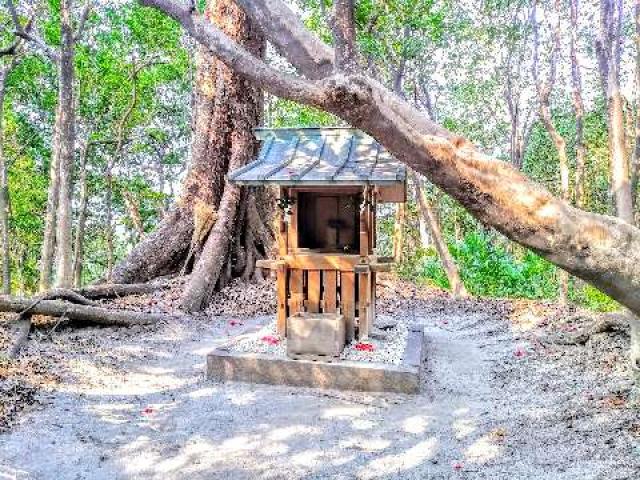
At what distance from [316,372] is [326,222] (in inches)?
94.8

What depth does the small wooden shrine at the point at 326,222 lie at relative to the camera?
736 centimetres

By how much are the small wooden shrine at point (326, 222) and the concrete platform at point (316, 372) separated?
1.09 m

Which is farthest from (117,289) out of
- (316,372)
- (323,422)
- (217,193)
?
(323,422)

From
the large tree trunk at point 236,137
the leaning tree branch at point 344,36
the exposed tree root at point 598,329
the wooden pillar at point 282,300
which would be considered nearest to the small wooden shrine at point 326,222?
the wooden pillar at point 282,300

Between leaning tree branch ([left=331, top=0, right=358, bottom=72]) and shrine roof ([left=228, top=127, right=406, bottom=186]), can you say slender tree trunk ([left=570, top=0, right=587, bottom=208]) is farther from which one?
leaning tree branch ([left=331, top=0, right=358, bottom=72])

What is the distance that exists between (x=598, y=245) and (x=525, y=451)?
308 cm

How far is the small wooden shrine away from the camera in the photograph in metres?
7.36

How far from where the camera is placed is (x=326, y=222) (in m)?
8.16

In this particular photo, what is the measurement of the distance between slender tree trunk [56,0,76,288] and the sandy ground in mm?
3257

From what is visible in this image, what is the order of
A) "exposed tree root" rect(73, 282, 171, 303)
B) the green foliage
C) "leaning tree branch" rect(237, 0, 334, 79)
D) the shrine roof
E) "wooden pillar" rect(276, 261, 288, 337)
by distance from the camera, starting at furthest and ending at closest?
the green foliage → "exposed tree root" rect(73, 282, 171, 303) → "wooden pillar" rect(276, 261, 288, 337) → the shrine roof → "leaning tree branch" rect(237, 0, 334, 79)

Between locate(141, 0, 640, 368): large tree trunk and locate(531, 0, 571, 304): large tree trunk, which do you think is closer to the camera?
locate(141, 0, 640, 368): large tree trunk

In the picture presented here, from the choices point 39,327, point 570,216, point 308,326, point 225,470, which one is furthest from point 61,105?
point 570,216

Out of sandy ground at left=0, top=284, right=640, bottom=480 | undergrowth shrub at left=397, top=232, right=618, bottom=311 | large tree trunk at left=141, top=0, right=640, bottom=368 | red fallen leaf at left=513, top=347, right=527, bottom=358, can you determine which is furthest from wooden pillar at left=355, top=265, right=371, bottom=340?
undergrowth shrub at left=397, top=232, right=618, bottom=311

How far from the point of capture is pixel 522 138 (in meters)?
18.7
